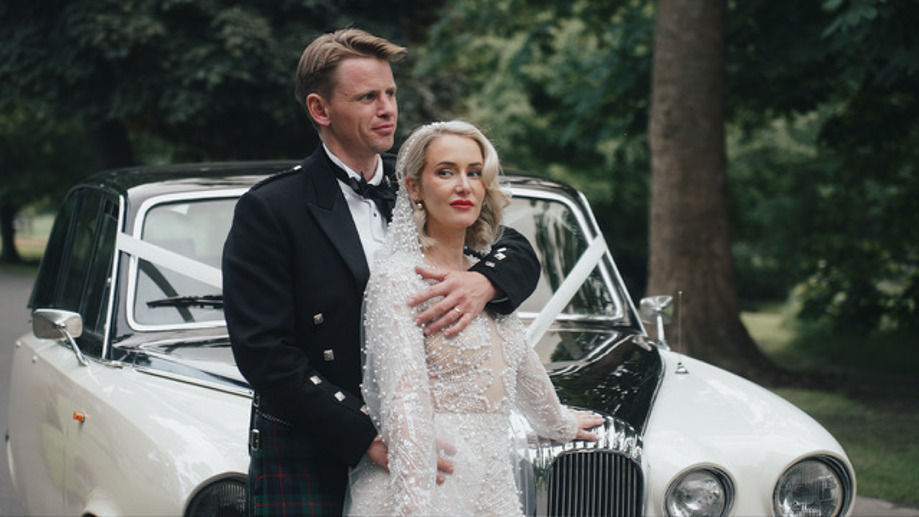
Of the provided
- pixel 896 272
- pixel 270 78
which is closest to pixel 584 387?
pixel 896 272

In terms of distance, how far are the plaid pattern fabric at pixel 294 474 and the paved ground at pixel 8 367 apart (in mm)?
4020

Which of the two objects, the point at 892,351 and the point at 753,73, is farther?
the point at 892,351

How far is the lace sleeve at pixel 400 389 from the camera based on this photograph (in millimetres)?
2463

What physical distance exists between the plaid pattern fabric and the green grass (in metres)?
4.76

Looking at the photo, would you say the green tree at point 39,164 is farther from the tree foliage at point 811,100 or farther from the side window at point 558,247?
Result: the side window at point 558,247

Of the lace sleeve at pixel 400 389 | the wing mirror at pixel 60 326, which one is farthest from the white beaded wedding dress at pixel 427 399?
the wing mirror at pixel 60 326

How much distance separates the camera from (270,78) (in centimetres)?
1786

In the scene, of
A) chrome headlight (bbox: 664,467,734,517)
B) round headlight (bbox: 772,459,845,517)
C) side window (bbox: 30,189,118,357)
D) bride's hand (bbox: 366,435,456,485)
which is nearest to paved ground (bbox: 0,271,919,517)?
side window (bbox: 30,189,118,357)

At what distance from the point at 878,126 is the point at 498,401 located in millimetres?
10265

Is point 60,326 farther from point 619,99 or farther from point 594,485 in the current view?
point 619,99

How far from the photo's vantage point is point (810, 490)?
3.44 m

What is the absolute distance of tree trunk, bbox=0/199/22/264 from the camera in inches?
1468

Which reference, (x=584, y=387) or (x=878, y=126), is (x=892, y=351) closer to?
(x=878, y=126)

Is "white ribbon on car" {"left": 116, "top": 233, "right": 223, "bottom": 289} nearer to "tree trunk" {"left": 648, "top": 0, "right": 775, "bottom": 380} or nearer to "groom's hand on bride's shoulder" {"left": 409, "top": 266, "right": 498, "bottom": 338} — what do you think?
"groom's hand on bride's shoulder" {"left": 409, "top": 266, "right": 498, "bottom": 338}
